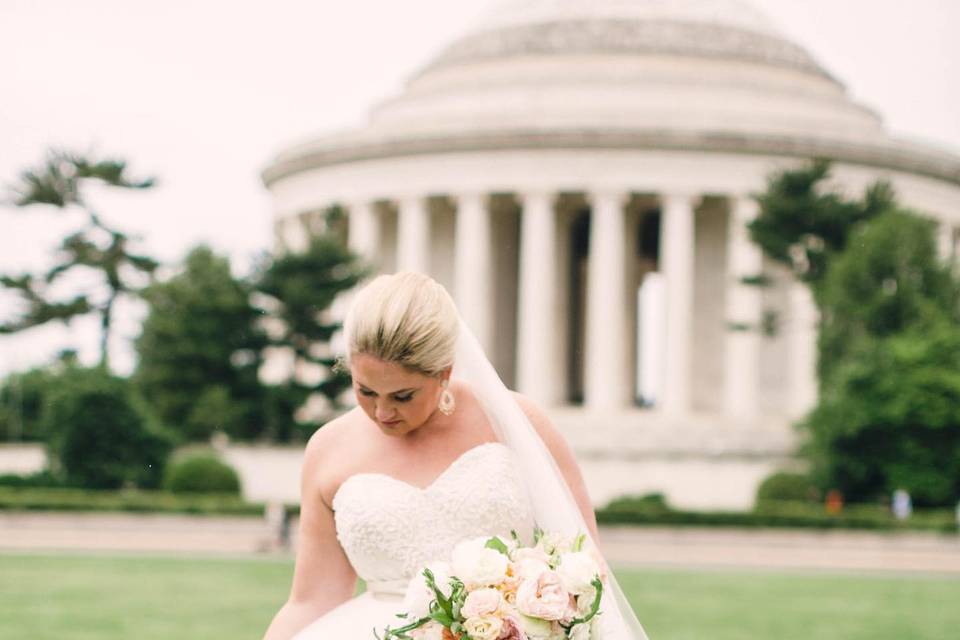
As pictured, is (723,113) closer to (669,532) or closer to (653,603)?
(669,532)

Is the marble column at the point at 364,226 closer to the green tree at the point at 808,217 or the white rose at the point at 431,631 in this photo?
the green tree at the point at 808,217

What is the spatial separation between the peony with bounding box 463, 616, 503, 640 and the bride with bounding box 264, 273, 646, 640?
67 centimetres

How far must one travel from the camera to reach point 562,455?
6.95 meters

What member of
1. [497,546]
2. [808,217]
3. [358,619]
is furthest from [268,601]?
[808,217]

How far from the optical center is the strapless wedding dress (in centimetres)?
678

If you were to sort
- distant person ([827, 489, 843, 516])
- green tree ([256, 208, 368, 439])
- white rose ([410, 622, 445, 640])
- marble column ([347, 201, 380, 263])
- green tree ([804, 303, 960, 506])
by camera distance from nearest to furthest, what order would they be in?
1. white rose ([410, 622, 445, 640])
2. distant person ([827, 489, 843, 516])
3. green tree ([804, 303, 960, 506])
4. green tree ([256, 208, 368, 439])
5. marble column ([347, 201, 380, 263])

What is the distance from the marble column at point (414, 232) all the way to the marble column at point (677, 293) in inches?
445

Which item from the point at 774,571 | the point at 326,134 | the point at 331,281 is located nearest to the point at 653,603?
the point at 774,571

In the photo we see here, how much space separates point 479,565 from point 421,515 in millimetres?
802

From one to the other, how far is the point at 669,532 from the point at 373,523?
34.1 m

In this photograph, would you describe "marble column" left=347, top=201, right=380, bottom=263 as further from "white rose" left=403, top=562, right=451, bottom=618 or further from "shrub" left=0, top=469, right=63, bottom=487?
"white rose" left=403, top=562, right=451, bottom=618

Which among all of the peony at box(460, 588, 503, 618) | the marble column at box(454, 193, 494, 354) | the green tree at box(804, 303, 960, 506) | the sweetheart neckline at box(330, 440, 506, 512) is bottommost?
the green tree at box(804, 303, 960, 506)

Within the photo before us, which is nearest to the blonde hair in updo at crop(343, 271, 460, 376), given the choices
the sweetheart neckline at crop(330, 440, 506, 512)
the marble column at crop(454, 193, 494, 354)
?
the sweetheart neckline at crop(330, 440, 506, 512)

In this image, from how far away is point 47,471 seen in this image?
4988 cm
